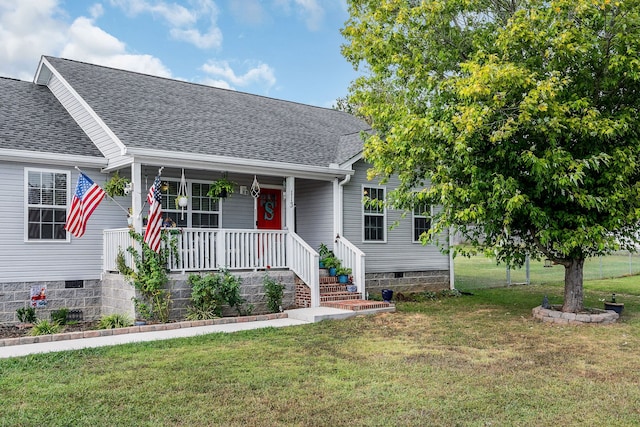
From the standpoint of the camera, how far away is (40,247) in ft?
34.1

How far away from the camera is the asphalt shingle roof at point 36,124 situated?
34.1ft

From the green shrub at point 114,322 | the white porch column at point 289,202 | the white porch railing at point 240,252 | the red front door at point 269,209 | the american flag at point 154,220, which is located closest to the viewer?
the green shrub at point 114,322

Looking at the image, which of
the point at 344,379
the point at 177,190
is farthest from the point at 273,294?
the point at 344,379

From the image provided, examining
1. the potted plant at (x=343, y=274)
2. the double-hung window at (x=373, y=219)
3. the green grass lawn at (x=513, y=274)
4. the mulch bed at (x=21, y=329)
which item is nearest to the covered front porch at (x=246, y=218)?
the potted plant at (x=343, y=274)

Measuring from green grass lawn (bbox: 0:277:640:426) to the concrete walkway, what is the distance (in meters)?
0.49

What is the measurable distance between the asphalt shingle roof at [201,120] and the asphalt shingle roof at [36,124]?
0.73 m

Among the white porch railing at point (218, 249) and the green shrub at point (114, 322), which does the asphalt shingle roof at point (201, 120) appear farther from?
the green shrub at point (114, 322)

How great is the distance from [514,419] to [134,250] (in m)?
7.14

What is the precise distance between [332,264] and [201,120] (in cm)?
449

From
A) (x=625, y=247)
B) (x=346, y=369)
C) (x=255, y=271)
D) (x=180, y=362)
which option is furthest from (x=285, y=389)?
(x=625, y=247)

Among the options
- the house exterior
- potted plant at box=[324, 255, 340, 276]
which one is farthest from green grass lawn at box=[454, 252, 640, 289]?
potted plant at box=[324, 255, 340, 276]

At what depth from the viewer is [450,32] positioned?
10461 millimetres

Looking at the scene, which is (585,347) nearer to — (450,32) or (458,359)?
(458,359)

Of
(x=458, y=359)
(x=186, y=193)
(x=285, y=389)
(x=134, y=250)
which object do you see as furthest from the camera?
(x=186, y=193)
